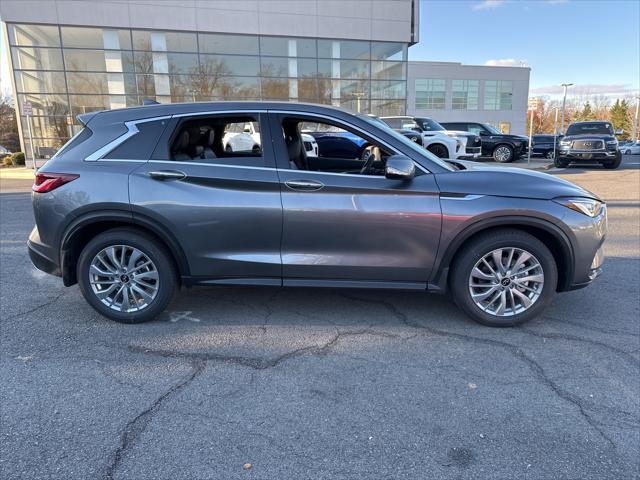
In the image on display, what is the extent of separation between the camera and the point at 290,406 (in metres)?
2.79

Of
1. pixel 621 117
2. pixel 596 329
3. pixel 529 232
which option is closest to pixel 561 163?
pixel 596 329

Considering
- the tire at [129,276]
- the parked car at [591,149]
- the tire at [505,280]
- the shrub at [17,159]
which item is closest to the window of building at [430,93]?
the parked car at [591,149]

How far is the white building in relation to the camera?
4828cm

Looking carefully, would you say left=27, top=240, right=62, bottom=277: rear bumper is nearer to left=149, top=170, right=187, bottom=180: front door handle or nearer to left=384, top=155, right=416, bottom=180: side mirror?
left=149, top=170, right=187, bottom=180: front door handle

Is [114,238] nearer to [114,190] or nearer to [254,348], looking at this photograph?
[114,190]

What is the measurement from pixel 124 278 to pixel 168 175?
96cm

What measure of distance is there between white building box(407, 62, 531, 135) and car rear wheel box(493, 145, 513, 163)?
2779cm

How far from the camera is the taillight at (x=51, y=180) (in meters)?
3.77

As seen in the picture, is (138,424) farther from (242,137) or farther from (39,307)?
(242,137)

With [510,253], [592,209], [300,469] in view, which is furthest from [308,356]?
[592,209]

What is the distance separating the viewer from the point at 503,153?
20.1m

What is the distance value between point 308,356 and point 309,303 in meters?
1.07

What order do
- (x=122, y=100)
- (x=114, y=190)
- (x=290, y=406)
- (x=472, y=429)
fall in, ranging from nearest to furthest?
(x=472, y=429) → (x=290, y=406) → (x=114, y=190) → (x=122, y=100)

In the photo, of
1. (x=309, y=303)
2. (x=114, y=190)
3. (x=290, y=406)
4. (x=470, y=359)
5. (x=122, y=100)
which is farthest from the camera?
(x=122, y=100)
